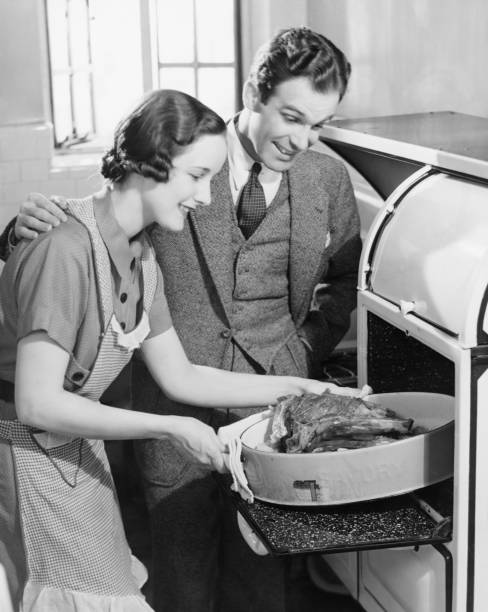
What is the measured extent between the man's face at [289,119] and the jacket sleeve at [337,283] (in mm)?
283

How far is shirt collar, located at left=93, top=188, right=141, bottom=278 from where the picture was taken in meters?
1.95

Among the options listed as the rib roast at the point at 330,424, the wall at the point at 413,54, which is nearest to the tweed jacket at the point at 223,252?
the rib roast at the point at 330,424

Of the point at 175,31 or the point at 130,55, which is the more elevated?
the point at 175,31

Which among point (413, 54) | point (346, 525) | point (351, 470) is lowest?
point (346, 525)

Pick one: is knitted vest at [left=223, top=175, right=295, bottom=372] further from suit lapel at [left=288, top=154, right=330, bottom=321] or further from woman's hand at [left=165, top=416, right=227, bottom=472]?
woman's hand at [left=165, top=416, right=227, bottom=472]

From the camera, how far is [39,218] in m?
1.96

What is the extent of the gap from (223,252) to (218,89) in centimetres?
388

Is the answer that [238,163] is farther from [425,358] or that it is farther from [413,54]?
[413,54]

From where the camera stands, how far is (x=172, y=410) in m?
2.56

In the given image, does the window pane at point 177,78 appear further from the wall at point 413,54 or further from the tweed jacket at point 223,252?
the tweed jacket at point 223,252

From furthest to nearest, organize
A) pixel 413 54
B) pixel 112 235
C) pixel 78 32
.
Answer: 1. pixel 78 32
2. pixel 413 54
3. pixel 112 235

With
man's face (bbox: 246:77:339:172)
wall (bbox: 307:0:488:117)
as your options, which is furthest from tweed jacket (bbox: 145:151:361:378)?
wall (bbox: 307:0:488:117)

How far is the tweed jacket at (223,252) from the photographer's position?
247 centimetres

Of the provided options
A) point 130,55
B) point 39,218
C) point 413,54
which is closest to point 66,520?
point 39,218
